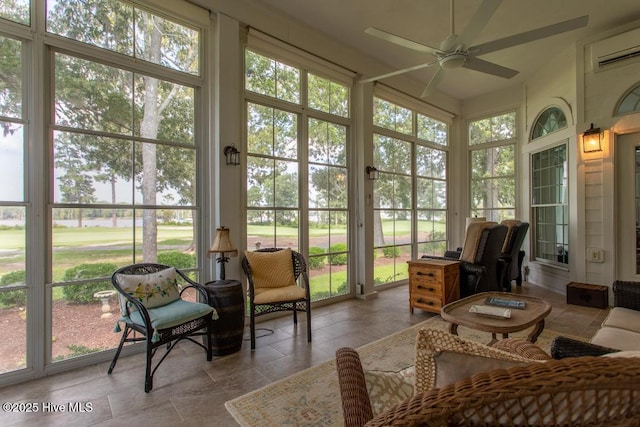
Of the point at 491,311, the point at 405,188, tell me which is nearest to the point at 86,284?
the point at 491,311

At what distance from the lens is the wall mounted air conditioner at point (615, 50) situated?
396 cm

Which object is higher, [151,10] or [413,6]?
[413,6]

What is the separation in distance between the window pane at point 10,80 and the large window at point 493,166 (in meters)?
6.95

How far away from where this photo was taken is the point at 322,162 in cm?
443

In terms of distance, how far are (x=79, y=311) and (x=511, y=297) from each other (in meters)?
3.78

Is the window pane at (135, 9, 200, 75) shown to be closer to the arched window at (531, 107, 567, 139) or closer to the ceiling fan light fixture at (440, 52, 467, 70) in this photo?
the ceiling fan light fixture at (440, 52, 467, 70)

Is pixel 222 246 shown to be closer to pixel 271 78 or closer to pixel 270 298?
pixel 270 298

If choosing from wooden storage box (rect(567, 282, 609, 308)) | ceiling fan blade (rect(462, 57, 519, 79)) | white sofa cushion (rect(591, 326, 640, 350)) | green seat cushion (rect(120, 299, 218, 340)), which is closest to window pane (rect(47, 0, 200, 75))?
green seat cushion (rect(120, 299, 218, 340))

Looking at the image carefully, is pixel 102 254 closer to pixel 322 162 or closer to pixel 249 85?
pixel 249 85

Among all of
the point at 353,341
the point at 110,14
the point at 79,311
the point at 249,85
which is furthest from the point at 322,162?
the point at 79,311

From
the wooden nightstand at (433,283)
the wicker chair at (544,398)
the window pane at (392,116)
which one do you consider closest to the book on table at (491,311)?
the wooden nightstand at (433,283)

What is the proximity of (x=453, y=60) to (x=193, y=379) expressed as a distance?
3.43 meters

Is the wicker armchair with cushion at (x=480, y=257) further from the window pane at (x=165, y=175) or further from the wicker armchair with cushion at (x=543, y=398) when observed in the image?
the wicker armchair with cushion at (x=543, y=398)

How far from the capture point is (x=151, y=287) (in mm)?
2617
